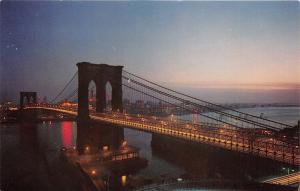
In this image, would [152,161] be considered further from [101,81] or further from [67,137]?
[67,137]

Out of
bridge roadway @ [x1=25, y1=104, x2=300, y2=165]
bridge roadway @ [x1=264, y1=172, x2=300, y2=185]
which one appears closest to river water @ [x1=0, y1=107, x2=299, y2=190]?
bridge roadway @ [x1=25, y1=104, x2=300, y2=165]

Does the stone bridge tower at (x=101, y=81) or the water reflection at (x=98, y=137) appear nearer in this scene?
the water reflection at (x=98, y=137)

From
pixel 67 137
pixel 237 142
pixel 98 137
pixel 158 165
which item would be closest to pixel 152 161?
pixel 158 165

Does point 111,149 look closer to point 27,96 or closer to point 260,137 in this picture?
point 260,137

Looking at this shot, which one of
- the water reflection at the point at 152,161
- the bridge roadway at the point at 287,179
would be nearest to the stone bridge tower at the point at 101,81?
the water reflection at the point at 152,161

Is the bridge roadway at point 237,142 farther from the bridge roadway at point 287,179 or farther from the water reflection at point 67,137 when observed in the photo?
the water reflection at point 67,137

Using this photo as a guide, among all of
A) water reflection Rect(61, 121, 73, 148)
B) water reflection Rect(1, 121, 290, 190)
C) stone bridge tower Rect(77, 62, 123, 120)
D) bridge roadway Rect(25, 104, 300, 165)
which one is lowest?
water reflection Rect(61, 121, 73, 148)

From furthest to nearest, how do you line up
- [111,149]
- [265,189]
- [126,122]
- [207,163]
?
[111,149] < [126,122] < [207,163] < [265,189]

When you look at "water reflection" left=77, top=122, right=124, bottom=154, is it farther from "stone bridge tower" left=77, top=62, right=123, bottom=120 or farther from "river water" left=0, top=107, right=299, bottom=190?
"stone bridge tower" left=77, top=62, right=123, bottom=120

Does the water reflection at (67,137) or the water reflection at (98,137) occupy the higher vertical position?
the water reflection at (98,137)

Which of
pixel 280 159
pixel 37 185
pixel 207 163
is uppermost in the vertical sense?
pixel 280 159

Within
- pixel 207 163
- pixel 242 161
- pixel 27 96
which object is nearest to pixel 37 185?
pixel 207 163
